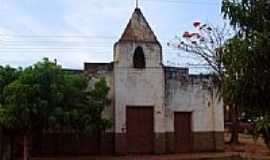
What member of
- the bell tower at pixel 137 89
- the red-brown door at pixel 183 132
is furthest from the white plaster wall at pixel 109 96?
the red-brown door at pixel 183 132

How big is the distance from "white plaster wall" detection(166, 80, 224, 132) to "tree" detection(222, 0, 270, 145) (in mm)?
16742

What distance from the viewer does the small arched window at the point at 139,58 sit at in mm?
26641

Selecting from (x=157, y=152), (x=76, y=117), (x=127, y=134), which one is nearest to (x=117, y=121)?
(x=127, y=134)

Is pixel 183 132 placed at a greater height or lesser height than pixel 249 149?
greater

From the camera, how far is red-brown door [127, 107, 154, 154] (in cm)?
2612

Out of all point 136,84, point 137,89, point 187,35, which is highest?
point 187,35

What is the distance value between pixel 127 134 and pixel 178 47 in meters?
6.23

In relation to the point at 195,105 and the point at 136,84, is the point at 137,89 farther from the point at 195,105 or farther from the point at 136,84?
the point at 195,105

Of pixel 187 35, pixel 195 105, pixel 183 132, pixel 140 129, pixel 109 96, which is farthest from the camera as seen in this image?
pixel 187 35

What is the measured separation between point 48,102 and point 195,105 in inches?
366

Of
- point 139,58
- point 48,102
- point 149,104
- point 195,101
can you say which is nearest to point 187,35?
point 139,58

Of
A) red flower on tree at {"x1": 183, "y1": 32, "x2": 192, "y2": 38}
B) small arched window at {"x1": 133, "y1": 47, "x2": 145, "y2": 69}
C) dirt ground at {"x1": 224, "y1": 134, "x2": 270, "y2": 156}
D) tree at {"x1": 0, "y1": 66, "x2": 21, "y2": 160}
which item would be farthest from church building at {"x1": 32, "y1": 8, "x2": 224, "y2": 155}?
tree at {"x1": 0, "y1": 66, "x2": 21, "y2": 160}

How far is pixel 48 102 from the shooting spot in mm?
21172

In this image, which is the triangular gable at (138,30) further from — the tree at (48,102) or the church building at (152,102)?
the tree at (48,102)
